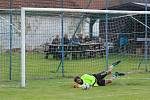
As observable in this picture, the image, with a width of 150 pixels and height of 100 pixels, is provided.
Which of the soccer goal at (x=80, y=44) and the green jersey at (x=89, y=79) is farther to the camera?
the soccer goal at (x=80, y=44)

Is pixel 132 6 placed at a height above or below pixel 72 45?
above

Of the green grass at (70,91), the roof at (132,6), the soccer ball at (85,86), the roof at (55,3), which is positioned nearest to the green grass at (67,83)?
the green grass at (70,91)

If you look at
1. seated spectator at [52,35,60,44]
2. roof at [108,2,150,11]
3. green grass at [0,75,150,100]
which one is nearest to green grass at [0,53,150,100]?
green grass at [0,75,150,100]

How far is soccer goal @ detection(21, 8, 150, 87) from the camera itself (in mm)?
19922

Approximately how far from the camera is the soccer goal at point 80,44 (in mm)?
19922

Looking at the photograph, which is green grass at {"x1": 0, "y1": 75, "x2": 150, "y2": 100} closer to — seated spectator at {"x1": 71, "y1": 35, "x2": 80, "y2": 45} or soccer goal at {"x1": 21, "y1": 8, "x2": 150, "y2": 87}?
soccer goal at {"x1": 21, "y1": 8, "x2": 150, "y2": 87}

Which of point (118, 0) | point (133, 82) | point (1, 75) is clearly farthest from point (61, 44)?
point (118, 0)

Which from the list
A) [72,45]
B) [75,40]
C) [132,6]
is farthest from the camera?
[132,6]

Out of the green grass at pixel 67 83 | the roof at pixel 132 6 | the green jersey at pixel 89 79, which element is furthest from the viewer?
the roof at pixel 132 6

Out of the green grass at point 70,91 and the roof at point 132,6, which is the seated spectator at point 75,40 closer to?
the green grass at point 70,91

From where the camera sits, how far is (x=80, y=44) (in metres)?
21.6

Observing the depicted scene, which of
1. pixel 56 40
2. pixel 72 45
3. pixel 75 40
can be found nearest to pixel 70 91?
pixel 56 40

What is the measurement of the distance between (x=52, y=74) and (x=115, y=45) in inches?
193

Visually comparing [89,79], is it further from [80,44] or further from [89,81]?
[80,44]
